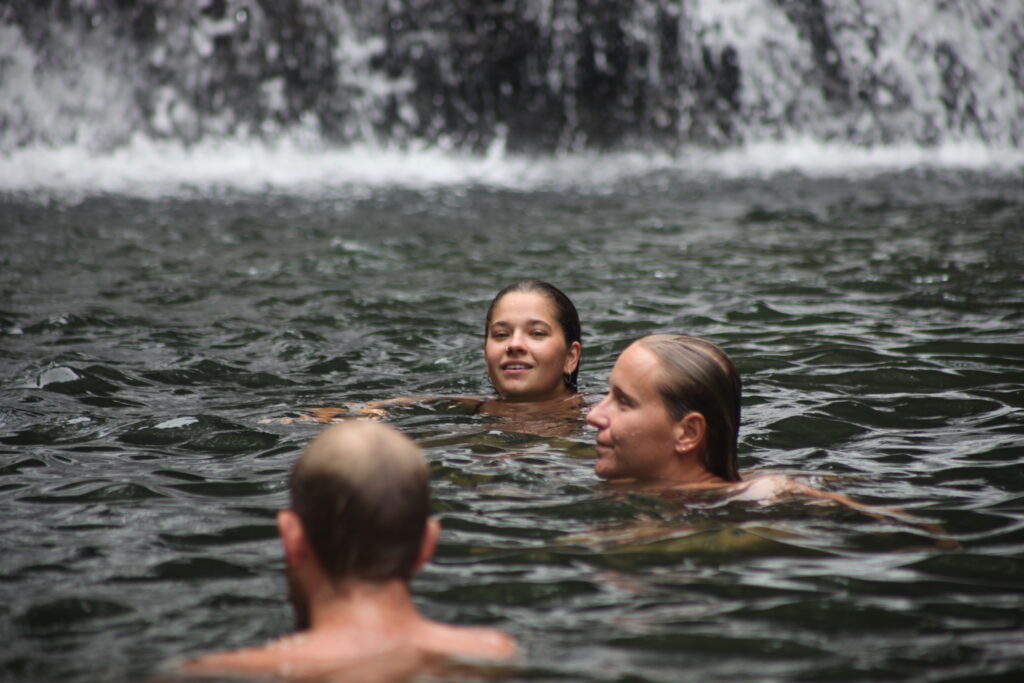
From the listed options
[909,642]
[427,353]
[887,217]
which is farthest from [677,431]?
[887,217]

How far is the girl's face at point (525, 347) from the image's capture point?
6770 mm

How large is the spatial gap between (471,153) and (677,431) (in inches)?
685

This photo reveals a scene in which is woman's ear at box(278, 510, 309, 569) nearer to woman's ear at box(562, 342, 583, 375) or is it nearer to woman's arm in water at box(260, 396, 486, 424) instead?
woman's arm in water at box(260, 396, 486, 424)

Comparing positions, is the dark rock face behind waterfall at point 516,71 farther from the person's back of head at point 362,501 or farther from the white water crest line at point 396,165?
the person's back of head at point 362,501

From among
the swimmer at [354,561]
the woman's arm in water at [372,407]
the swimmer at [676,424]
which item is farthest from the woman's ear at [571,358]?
the swimmer at [354,561]

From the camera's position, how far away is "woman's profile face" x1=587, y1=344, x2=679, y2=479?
197 inches

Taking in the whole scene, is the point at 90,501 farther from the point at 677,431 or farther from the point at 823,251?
the point at 823,251

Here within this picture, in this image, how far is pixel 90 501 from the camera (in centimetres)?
502

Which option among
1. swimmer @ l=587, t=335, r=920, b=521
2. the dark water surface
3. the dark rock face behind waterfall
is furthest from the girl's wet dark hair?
the dark rock face behind waterfall

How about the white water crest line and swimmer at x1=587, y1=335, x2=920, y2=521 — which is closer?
swimmer at x1=587, y1=335, x2=920, y2=521

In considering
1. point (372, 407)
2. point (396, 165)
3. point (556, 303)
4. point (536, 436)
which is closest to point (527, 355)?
point (556, 303)

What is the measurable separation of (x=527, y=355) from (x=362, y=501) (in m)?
3.86

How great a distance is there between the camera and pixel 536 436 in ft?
20.5

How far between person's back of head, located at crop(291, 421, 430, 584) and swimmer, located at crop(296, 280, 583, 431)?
3631mm
